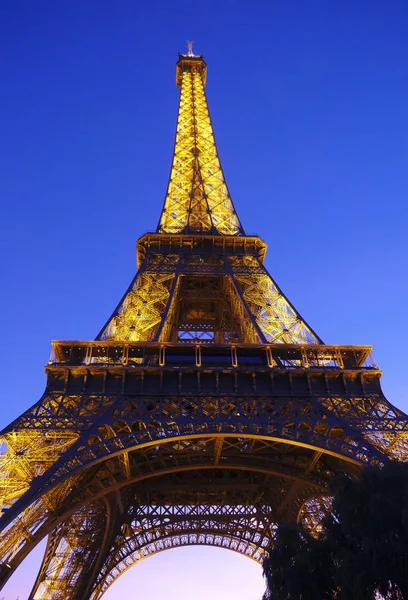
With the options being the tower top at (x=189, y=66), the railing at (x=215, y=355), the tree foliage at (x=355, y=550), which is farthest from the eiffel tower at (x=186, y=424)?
the tower top at (x=189, y=66)

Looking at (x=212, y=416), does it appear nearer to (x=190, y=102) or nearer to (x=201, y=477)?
(x=201, y=477)

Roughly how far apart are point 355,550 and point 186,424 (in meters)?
6.59

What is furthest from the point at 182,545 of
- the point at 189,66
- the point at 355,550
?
the point at 189,66

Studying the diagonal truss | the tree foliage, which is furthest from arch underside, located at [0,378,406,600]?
the diagonal truss

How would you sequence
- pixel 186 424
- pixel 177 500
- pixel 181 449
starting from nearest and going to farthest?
pixel 186 424 < pixel 181 449 < pixel 177 500

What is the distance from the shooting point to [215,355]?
2067 centimetres

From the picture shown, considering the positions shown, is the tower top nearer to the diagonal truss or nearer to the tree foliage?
the diagonal truss

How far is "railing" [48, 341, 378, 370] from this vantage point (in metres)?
19.8

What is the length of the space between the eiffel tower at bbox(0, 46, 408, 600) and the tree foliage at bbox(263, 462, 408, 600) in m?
3.78

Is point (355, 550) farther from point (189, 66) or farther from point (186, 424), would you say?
point (189, 66)

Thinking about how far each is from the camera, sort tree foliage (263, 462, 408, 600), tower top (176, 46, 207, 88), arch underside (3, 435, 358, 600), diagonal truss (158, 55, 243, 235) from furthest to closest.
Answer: tower top (176, 46, 207, 88)
diagonal truss (158, 55, 243, 235)
arch underside (3, 435, 358, 600)
tree foliage (263, 462, 408, 600)

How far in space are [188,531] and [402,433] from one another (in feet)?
55.0

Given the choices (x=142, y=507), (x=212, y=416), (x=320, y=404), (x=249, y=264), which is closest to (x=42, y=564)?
→ (x=142, y=507)

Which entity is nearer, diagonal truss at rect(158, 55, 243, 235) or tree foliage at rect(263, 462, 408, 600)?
tree foliage at rect(263, 462, 408, 600)
